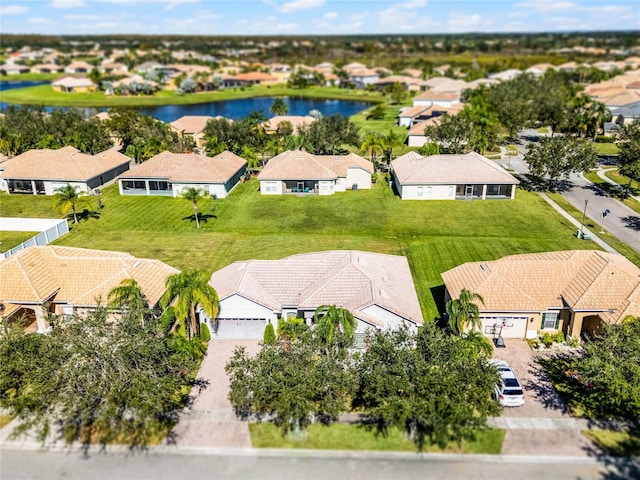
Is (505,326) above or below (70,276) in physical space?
below

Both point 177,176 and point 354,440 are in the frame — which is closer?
point 354,440

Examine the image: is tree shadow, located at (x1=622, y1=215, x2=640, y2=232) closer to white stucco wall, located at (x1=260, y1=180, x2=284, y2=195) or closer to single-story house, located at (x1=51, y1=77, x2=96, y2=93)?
white stucco wall, located at (x1=260, y1=180, x2=284, y2=195)

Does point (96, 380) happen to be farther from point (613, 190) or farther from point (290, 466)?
point (613, 190)

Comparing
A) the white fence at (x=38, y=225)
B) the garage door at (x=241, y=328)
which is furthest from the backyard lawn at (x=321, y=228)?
the garage door at (x=241, y=328)

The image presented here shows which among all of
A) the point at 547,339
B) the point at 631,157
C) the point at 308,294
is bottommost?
the point at 547,339

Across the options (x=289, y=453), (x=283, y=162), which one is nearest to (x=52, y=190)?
(x=283, y=162)

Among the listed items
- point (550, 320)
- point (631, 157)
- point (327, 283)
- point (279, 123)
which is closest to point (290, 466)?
point (327, 283)
